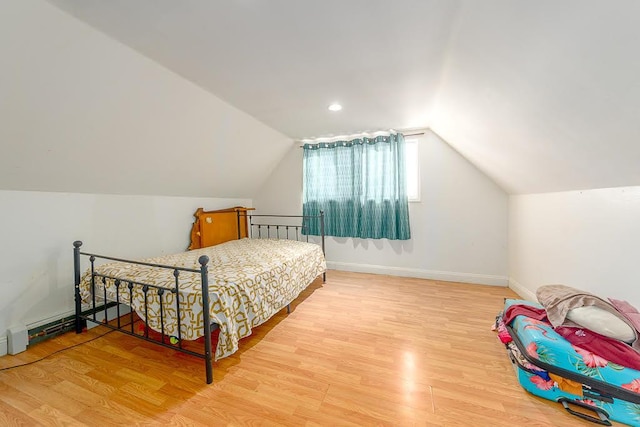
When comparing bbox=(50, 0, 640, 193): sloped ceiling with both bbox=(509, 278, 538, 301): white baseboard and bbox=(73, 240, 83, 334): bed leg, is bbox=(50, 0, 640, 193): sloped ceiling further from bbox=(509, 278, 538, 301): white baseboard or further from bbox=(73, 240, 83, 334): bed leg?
bbox=(73, 240, 83, 334): bed leg

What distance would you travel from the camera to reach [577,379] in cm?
130

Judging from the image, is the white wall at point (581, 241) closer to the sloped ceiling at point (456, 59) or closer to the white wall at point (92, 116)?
the sloped ceiling at point (456, 59)

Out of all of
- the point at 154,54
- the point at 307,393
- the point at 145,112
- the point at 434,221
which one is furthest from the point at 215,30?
the point at 434,221

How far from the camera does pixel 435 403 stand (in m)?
1.37

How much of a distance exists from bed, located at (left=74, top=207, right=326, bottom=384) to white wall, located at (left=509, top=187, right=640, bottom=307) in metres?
2.39

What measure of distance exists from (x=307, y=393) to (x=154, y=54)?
2.47 metres

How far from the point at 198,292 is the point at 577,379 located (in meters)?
2.24

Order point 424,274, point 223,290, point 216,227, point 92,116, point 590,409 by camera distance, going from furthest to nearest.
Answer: point 216,227 < point 424,274 < point 92,116 < point 223,290 < point 590,409

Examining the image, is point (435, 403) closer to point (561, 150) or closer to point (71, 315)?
point (561, 150)

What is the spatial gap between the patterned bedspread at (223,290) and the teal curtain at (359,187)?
A: 1.34 metres

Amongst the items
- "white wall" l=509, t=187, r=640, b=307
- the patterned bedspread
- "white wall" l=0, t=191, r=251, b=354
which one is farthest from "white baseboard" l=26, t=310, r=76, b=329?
"white wall" l=509, t=187, r=640, b=307

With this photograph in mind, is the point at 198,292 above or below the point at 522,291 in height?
above

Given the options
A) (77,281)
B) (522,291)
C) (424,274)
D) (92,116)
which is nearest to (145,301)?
(77,281)

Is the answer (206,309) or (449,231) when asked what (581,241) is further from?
(206,309)
